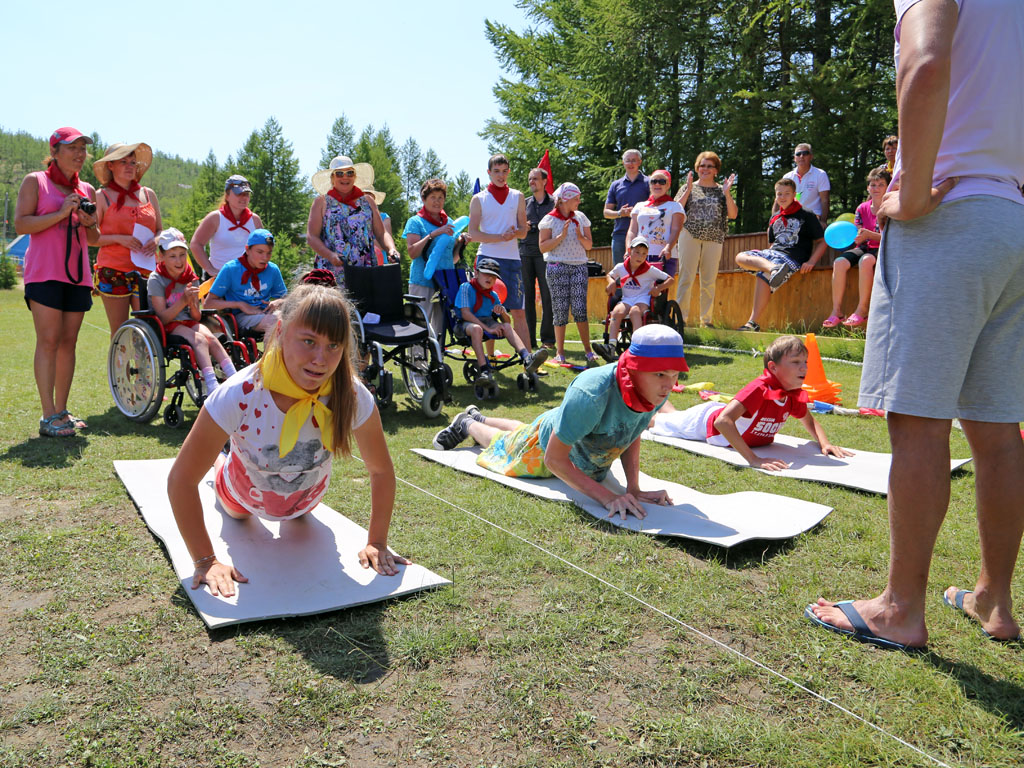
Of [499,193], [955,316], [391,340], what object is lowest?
[391,340]

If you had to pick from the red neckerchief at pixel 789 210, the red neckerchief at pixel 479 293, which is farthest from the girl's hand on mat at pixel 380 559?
the red neckerchief at pixel 789 210

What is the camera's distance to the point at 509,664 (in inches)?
90.4

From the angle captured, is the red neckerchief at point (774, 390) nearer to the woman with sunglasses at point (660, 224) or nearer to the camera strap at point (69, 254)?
the woman with sunglasses at point (660, 224)

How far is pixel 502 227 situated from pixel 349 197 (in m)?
1.76

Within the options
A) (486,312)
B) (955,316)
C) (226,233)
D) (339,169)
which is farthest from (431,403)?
(955,316)

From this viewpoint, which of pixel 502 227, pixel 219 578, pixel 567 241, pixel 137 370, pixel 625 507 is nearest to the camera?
pixel 219 578

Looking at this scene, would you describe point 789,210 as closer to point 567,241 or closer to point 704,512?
point 567,241

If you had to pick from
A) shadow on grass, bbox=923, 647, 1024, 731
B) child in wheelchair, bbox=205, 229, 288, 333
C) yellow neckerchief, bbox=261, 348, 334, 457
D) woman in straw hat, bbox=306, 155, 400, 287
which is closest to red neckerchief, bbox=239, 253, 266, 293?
child in wheelchair, bbox=205, 229, 288, 333

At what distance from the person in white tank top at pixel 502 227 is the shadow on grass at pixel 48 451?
164 inches

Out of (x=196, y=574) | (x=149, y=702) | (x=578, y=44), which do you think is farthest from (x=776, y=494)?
(x=578, y=44)

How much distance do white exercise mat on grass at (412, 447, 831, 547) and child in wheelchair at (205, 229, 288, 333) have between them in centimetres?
277

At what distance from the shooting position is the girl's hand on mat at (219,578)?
8.77 ft

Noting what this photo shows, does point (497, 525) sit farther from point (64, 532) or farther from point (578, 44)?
point (578, 44)

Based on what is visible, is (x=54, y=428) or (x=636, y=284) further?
(x=636, y=284)
